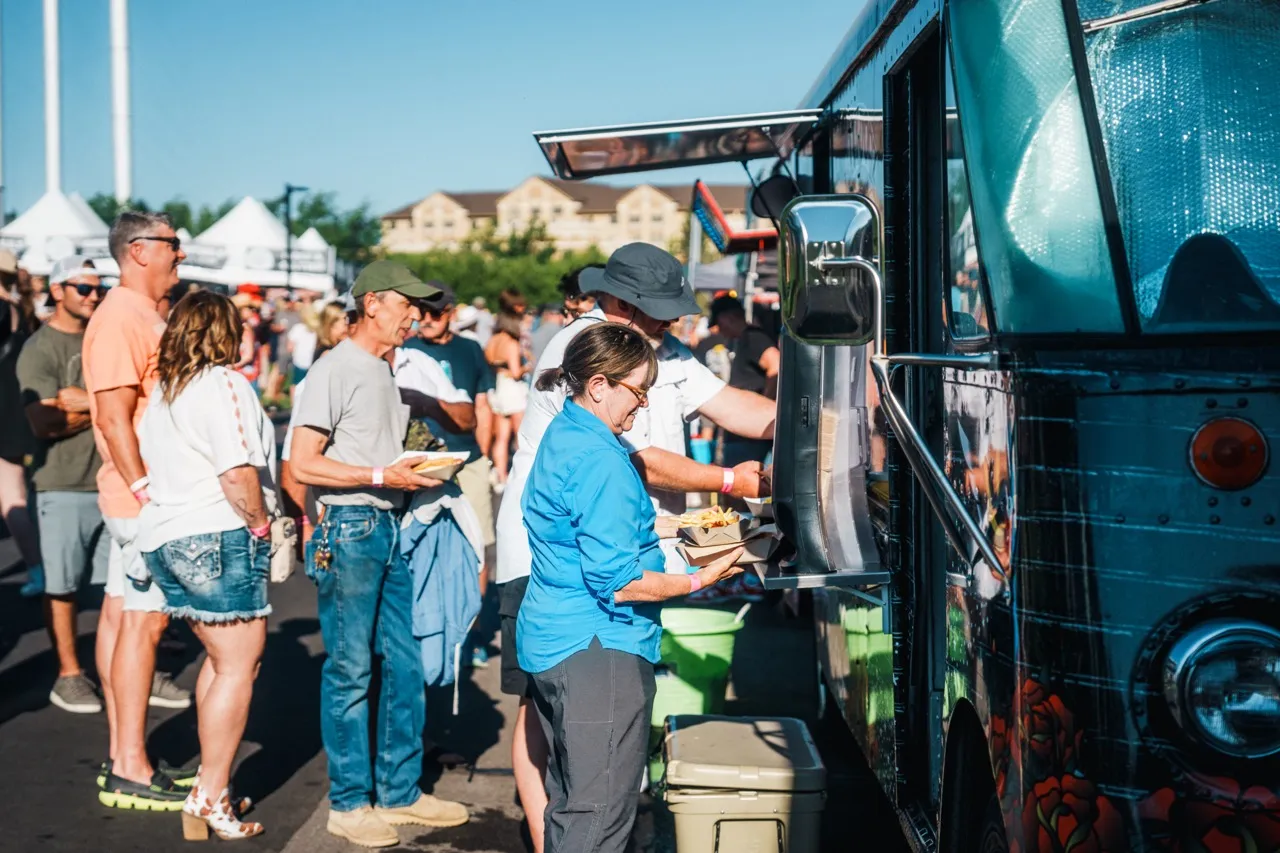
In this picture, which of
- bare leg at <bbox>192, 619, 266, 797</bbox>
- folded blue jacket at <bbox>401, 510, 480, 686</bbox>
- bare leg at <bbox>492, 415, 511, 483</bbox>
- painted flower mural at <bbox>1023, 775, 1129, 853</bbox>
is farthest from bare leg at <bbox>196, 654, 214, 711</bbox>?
bare leg at <bbox>492, 415, 511, 483</bbox>

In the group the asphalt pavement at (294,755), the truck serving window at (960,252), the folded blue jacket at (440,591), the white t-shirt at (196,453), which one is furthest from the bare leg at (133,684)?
the truck serving window at (960,252)

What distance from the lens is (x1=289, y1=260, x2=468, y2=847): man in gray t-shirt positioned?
5363 millimetres

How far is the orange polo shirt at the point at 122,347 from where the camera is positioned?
5625 millimetres

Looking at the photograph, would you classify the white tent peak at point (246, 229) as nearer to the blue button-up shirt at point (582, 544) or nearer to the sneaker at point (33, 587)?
the sneaker at point (33, 587)

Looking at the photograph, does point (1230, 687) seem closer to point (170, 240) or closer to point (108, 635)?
point (170, 240)

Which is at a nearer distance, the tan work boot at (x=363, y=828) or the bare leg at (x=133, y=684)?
the tan work boot at (x=363, y=828)

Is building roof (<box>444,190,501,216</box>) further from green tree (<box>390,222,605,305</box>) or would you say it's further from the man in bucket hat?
the man in bucket hat

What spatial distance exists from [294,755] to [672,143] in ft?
10.8

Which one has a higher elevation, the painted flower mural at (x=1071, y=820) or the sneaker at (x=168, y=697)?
the painted flower mural at (x=1071, y=820)

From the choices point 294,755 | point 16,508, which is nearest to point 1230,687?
point 294,755

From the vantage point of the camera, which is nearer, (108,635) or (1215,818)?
(1215,818)

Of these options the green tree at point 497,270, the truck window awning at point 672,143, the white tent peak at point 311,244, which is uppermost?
the green tree at point 497,270

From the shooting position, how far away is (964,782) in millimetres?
3297

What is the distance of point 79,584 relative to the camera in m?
7.36
